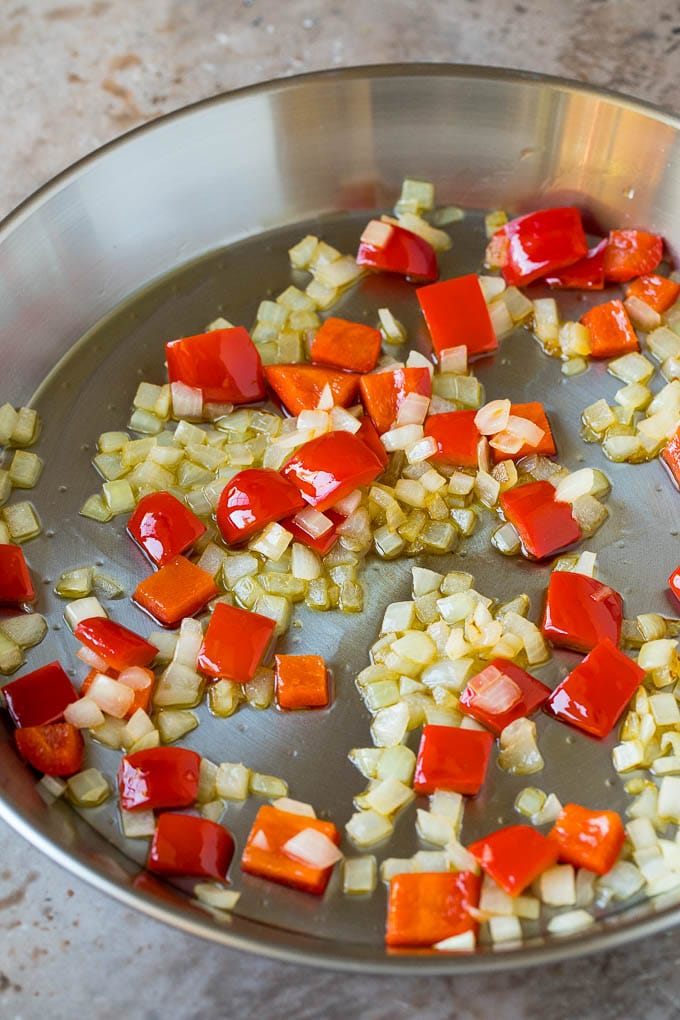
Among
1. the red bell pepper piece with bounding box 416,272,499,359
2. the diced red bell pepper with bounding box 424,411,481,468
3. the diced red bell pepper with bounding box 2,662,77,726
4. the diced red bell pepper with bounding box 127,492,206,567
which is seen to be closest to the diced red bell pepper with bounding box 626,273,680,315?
the red bell pepper piece with bounding box 416,272,499,359

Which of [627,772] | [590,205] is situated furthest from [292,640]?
[590,205]

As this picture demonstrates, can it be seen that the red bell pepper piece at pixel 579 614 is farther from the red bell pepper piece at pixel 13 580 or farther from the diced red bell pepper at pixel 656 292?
the red bell pepper piece at pixel 13 580

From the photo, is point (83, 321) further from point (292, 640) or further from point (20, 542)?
point (292, 640)

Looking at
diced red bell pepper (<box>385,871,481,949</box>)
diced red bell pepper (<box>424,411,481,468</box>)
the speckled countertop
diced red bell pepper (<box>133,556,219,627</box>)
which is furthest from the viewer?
the speckled countertop

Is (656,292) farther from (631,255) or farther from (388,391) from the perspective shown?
(388,391)

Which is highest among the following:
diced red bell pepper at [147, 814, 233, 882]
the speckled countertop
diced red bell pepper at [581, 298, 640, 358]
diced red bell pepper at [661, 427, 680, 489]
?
the speckled countertop

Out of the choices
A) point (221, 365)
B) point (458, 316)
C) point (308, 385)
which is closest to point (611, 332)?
point (458, 316)

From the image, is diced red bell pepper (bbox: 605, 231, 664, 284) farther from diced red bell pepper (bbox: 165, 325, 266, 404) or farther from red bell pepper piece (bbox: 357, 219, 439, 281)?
diced red bell pepper (bbox: 165, 325, 266, 404)

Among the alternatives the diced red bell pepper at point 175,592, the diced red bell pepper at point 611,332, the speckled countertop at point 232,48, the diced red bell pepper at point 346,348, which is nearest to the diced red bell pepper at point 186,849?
the diced red bell pepper at point 175,592
